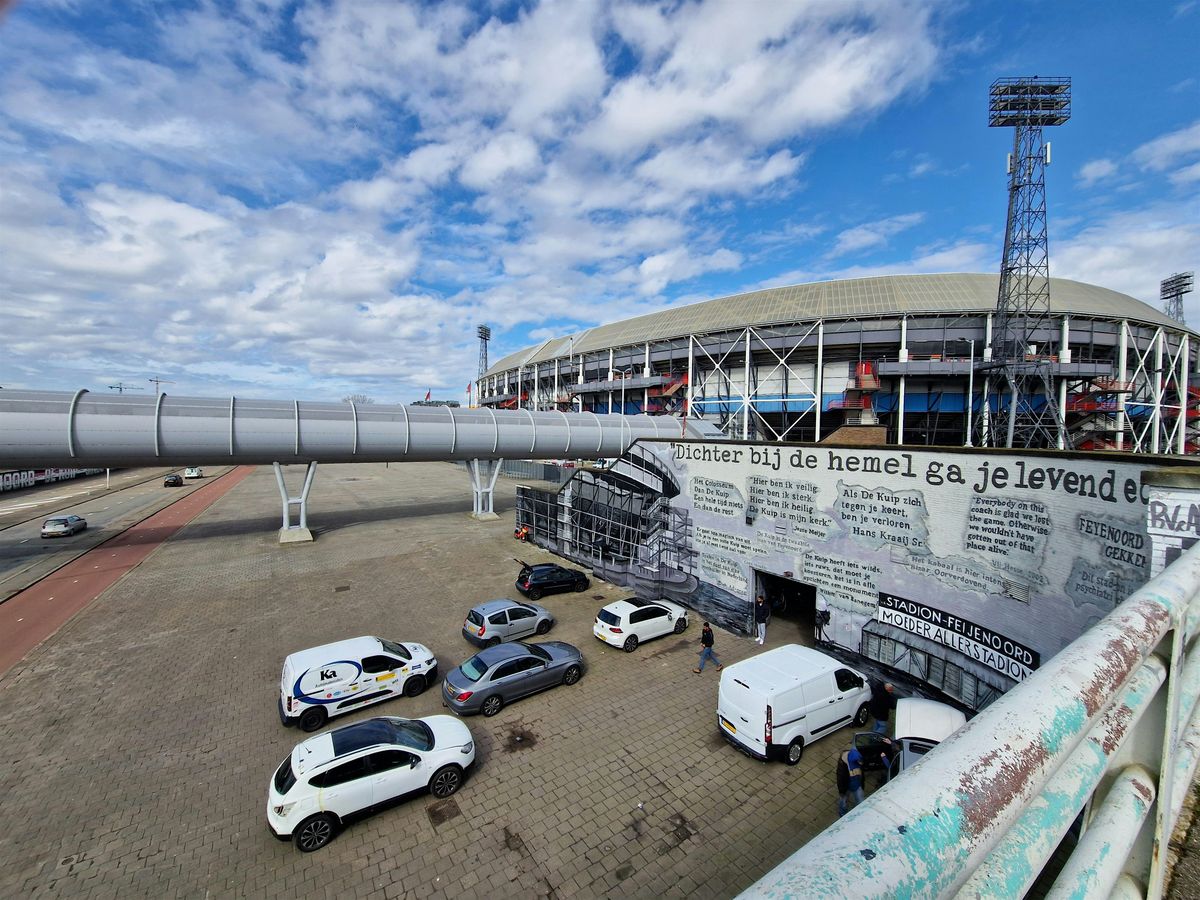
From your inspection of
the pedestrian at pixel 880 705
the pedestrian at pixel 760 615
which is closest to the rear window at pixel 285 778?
the pedestrian at pixel 880 705

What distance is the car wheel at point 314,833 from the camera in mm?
8578

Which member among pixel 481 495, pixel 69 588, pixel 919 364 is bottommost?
pixel 69 588

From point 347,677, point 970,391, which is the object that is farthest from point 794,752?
point 970,391

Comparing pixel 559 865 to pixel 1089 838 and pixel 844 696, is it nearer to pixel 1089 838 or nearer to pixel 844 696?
pixel 844 696

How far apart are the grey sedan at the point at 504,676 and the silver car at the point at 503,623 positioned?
7.14ft

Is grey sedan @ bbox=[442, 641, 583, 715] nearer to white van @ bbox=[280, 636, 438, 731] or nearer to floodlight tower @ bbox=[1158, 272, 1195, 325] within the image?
white van @ bbox=[280, 636, 438, 731]

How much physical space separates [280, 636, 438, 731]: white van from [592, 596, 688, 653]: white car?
4911mm

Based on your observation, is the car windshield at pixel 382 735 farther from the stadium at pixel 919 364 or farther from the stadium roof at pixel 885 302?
the stadium roof at pixel 885 302

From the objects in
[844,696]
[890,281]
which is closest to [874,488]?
[844,696]

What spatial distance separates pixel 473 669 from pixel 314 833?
442cm

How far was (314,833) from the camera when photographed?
870cm

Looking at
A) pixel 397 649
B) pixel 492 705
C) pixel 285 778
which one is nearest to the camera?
pixel 285 778

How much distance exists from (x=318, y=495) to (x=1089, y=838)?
161 feet

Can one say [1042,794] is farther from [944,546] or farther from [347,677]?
[347,677]
